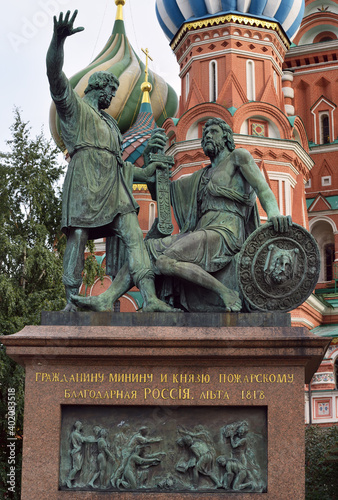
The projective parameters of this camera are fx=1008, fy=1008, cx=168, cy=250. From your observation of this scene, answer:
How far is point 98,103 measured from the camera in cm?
1069

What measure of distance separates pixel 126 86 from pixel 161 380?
32990 mm

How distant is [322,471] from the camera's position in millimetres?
19750

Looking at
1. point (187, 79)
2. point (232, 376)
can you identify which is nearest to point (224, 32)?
point (187, 79)

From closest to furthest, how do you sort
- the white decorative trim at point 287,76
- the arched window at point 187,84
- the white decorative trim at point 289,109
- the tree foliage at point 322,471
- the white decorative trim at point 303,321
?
the tree foliage at point 322,471
the white decorative trim at point 303,321
the arched window at point 187,84
the white decorative trim at point 289,109
the white decorative trim at point 287,76

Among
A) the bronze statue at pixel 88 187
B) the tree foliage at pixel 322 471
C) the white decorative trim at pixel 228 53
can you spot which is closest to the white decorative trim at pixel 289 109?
the white decorative trim at pixel 228 53

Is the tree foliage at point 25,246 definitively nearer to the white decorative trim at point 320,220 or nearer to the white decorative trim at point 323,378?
the white decorative trim at point 323,378

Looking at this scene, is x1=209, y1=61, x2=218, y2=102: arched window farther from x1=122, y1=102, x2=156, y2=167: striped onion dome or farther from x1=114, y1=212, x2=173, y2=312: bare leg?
x1=114, y1=212, x2=173, y2=312: bare leg

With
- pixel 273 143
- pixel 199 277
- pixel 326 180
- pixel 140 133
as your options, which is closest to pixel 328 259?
pixel 326 180

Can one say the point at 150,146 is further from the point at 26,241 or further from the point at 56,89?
the point at 26,241

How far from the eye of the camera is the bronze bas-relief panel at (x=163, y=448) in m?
9.09

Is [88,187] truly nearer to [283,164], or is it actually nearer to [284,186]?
[284,186]

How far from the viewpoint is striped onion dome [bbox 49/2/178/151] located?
40.8 metres

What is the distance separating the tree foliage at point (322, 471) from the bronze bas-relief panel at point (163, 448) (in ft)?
33.0

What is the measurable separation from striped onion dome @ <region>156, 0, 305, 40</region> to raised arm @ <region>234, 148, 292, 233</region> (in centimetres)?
2125
